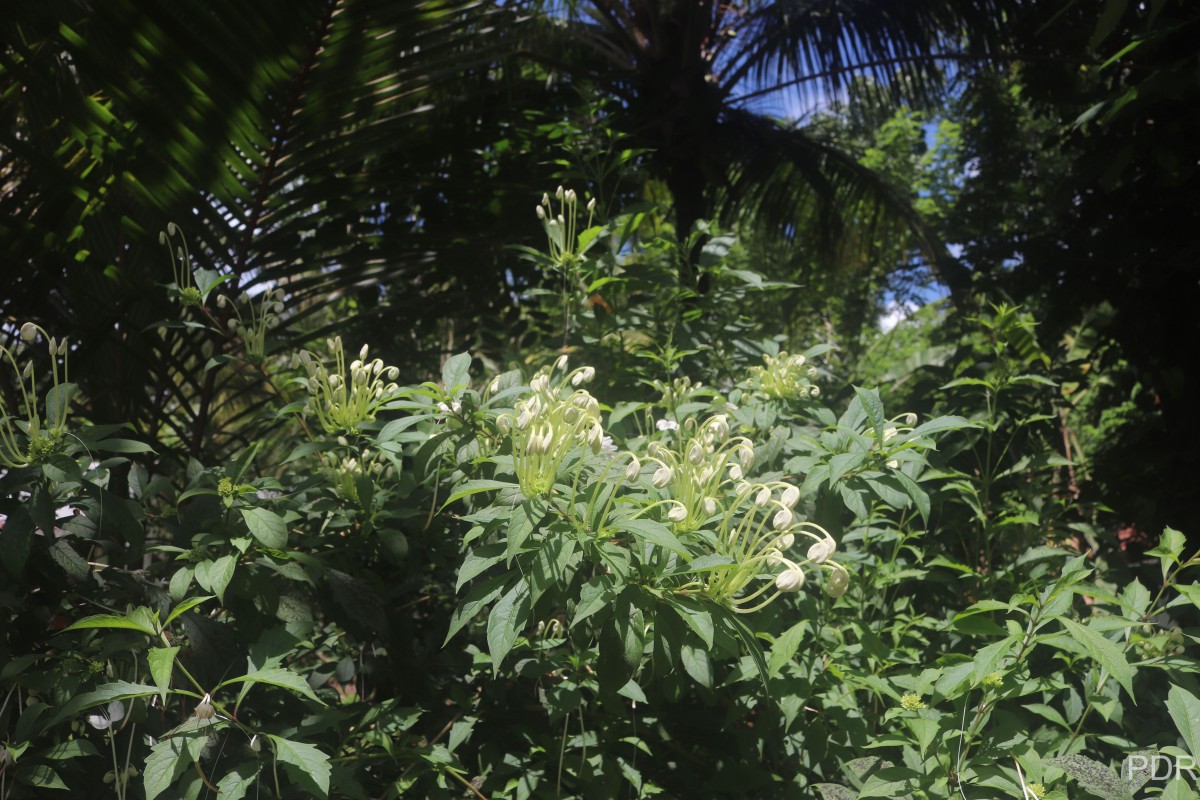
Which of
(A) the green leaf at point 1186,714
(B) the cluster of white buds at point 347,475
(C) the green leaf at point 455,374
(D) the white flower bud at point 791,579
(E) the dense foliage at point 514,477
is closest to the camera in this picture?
(D) the white flower bud at point 791,579

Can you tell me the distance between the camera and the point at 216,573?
1283mm

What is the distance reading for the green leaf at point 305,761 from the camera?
1.12 meters

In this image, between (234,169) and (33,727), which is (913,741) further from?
(234,169)

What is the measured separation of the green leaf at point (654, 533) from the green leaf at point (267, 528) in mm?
586

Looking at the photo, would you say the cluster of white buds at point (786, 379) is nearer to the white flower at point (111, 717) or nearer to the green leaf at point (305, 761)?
the green leaf at point (305, 761)

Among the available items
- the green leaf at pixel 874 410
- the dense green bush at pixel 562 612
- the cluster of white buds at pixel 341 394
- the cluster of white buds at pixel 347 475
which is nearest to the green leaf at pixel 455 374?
the dense green bush at pixel 562 612

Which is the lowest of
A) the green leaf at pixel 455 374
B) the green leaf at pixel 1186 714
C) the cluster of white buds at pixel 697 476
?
the green leaf at pixel 1186 714

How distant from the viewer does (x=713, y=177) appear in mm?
4465

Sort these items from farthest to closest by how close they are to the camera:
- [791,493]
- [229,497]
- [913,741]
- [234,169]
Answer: [234,169], [229,497], [913,741], [791,493]

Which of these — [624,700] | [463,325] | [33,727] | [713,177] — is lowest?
[624,700]

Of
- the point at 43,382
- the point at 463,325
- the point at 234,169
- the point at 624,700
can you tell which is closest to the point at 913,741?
the point at 624,700

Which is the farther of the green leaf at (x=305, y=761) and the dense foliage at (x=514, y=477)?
the dense foliage at (x=514, y=477)

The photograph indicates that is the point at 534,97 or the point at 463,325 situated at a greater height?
the point at 534,97

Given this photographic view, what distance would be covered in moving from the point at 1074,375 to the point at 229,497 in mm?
2097
